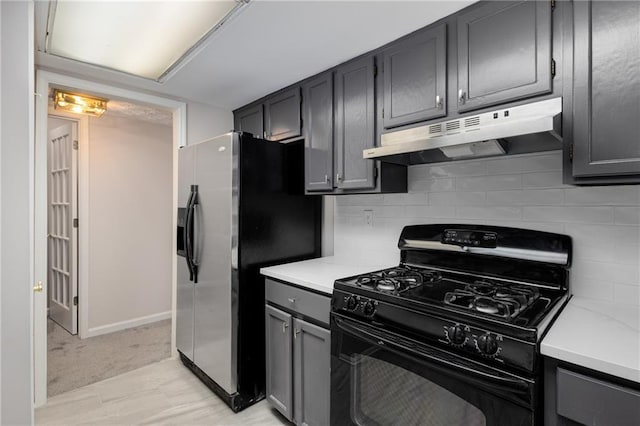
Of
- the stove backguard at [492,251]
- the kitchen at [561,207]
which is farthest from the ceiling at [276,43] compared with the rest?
the stove backguard at [492,251]

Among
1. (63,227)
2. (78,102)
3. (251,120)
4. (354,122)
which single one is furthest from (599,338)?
(63,227)

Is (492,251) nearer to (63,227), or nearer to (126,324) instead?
(126,324)

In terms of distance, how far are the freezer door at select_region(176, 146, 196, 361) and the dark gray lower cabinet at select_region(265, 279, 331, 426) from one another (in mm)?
814

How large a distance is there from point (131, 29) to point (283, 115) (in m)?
1.11

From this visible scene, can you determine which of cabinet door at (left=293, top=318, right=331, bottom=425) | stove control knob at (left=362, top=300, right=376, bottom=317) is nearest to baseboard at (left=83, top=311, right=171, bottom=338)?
cabinet door at (left=293, top=318, right=331, bottom=425)

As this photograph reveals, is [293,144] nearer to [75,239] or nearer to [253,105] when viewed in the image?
[253,105]

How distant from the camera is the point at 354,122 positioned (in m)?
2.08

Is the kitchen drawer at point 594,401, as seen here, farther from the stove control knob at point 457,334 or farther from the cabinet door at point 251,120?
the cabinet door at point 251,120

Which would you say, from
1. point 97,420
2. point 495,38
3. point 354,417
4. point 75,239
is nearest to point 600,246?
point 495,38

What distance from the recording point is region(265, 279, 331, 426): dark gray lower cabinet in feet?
5.80

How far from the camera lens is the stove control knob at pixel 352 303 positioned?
1559 millimetres

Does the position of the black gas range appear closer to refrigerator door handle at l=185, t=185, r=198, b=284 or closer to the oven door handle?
the oven door handle

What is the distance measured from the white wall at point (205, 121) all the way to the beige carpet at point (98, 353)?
77.6 inches

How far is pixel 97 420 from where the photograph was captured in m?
2.08
